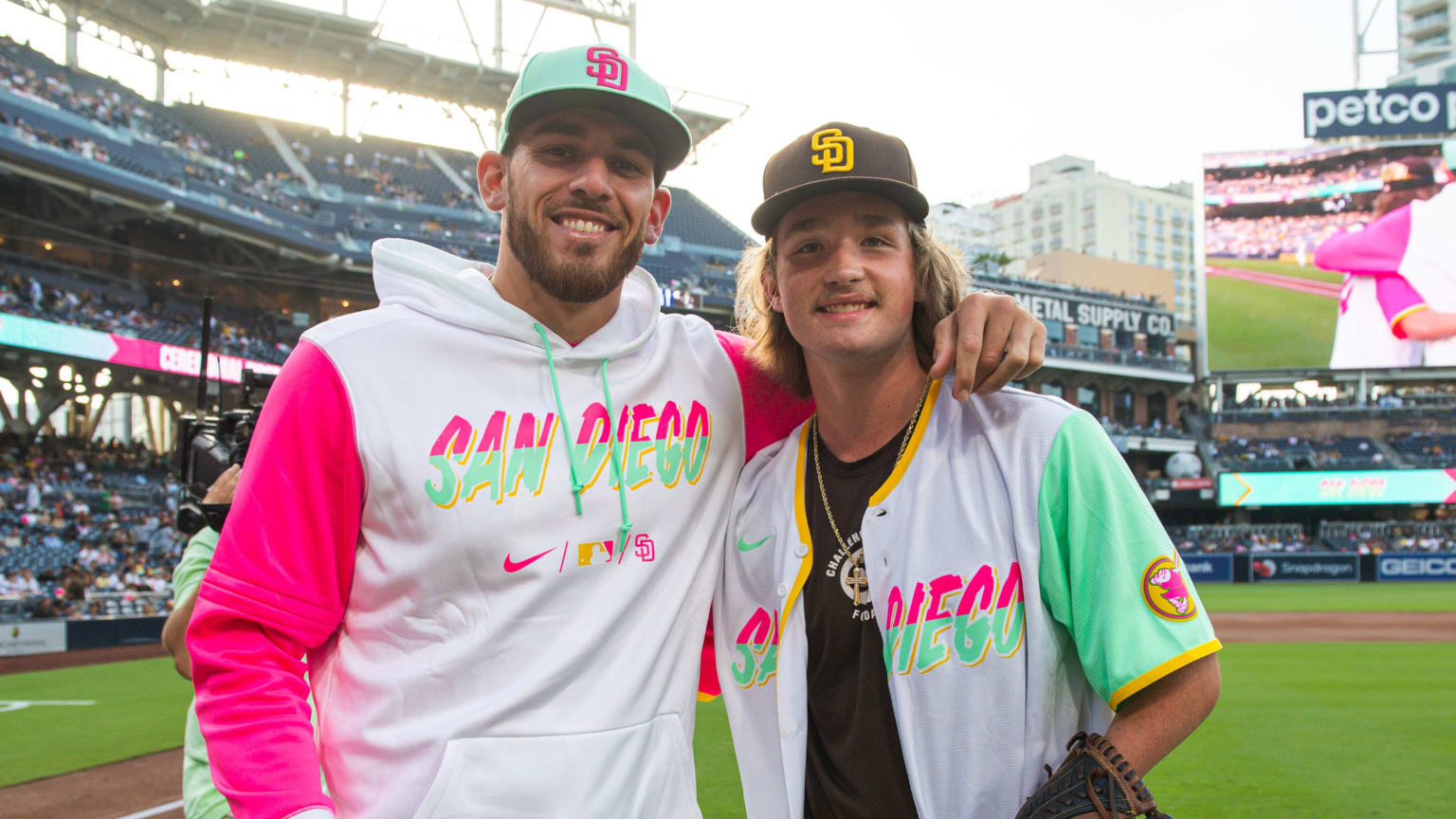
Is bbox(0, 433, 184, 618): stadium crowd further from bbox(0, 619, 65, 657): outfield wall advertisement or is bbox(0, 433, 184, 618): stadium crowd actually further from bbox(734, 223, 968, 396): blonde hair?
bbox(734, 223, 968, 396): blonde hair

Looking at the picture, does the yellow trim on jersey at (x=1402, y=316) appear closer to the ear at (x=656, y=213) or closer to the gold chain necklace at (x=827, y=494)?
the gold chain necklace at (x=827, y=494)

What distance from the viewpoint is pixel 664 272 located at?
39.9 metres

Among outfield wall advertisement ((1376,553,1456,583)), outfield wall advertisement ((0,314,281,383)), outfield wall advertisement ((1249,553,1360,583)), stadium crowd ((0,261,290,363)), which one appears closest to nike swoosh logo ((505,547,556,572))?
outfield wall advertisement ((0,314,281,383))

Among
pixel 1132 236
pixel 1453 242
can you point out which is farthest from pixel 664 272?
pixel 1132 236

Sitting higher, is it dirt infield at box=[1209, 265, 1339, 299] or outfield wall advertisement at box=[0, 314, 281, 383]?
dirt infield at box=[1209, 265, 1339, 299]

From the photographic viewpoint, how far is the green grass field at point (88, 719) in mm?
9086

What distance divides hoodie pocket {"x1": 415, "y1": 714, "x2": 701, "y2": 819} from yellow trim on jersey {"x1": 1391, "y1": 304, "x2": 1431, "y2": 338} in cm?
4739

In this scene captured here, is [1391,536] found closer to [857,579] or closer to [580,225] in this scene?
[857,579]

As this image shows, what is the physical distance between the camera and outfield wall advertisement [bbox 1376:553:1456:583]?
32156mm

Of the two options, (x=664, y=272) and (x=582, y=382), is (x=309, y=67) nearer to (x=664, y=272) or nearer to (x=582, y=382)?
(x=664, y=272)

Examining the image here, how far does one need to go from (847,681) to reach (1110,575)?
709mm

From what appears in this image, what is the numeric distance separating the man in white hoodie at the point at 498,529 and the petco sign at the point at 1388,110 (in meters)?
49.4

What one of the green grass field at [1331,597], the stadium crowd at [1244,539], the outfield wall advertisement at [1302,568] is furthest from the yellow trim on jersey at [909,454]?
the stadium crowd at [1244,539]

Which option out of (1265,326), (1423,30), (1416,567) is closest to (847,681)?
(1416,567)
